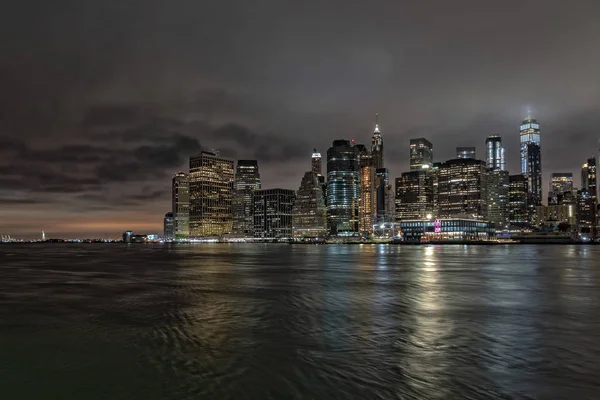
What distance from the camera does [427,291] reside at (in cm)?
4372

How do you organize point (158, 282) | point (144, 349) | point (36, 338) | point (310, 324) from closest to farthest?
point (144, 349) → point (36, 338) → point (310, 324) → point (158, 282)

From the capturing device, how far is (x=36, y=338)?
23.8 meters

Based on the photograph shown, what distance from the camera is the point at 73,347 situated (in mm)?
21578

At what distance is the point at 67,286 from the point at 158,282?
30.9 ft

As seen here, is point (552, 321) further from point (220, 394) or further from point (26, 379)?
point (26, 379)

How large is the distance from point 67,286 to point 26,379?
3513 cm

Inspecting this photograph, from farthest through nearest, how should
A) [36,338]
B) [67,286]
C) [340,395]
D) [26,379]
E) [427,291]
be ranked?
1. [67,286]
2. [427,291]
3. [36,338]
4. [26,379]
5. [340,395]

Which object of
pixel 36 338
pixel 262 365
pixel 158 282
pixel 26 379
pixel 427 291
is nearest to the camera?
pixel 26 379

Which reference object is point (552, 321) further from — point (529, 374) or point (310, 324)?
point (310, 324)

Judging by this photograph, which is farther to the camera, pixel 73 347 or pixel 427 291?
pixel 427 291

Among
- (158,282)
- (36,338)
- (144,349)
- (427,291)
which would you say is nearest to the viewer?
(144,349)

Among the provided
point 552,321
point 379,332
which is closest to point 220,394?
point 379,332

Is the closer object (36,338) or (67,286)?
(36,338)

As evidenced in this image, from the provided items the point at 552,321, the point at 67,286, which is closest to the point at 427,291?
the point at 552,321
